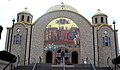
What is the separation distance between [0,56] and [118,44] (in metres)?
23.1

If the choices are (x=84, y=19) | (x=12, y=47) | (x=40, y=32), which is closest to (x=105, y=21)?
(x=84, y=19)

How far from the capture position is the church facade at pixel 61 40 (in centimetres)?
2814

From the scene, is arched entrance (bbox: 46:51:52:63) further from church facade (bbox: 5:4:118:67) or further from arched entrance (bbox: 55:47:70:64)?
arched entrance (bbox: 55:47:70:64)

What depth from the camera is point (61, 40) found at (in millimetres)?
28844

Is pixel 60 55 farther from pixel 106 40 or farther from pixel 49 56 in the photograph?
pixel 106 40

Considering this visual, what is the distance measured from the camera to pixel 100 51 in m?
28.4

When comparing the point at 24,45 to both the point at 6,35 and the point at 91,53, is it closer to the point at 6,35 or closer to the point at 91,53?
the point at 6,35

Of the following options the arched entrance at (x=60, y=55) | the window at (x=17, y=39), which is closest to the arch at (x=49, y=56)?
the arched entrance at (x=60, y=55)

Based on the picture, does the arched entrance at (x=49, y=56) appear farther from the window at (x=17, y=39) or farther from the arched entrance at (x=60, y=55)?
the window at (x=17, y=39)

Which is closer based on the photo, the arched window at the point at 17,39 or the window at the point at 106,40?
the window at the point at 106,40

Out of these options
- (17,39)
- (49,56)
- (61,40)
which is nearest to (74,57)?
(61,40)

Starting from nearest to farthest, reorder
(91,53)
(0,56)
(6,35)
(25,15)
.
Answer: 1. (0,56)
2. (91,53)
3. (6,35)
4. (25,15)

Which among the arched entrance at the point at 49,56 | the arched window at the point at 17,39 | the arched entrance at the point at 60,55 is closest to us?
the arched entrance at the point at 60,55

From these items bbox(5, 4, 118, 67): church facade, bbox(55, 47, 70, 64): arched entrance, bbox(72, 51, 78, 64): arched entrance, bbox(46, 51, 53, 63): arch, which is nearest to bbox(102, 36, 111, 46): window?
bbox(5, 4, 118, 67): church facade
